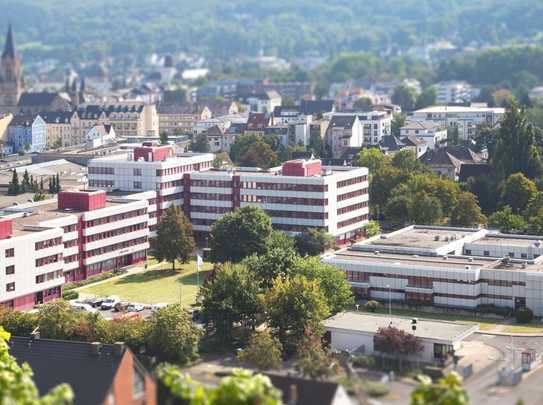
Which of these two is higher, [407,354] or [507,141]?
[507,141]

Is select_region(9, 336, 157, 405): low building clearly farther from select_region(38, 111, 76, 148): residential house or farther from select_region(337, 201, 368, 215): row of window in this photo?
select_region(38, 111, 76, 148): residential house

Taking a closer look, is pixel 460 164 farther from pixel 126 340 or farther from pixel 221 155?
pixel 126 340

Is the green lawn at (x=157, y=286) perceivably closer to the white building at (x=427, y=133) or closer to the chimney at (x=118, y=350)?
the chimney at (x=118, y=350)

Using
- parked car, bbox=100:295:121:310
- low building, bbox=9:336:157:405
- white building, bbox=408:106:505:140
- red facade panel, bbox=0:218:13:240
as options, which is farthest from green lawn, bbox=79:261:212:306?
white building, bbox=408:106:505:140

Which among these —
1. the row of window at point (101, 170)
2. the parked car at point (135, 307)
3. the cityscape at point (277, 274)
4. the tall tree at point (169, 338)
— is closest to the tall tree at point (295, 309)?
the cityscape at point (277, 274)

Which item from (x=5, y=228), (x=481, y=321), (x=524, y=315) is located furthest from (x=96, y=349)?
(x=524, y=315)

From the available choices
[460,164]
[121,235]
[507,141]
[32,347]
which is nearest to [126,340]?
[32,347]

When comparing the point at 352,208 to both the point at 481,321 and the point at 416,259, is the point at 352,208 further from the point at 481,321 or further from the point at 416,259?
the point at 481,321
